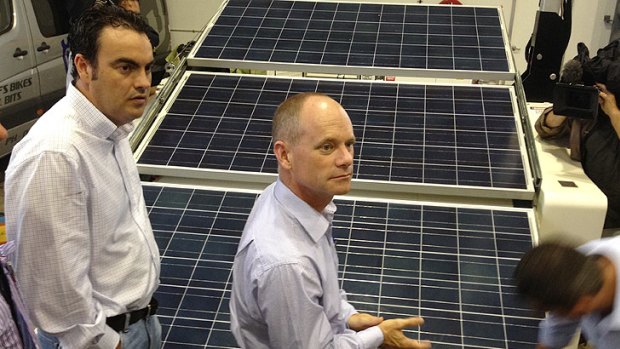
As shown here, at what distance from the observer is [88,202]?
1.85 m

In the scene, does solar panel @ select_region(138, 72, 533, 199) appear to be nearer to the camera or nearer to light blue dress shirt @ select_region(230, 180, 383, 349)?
the camera

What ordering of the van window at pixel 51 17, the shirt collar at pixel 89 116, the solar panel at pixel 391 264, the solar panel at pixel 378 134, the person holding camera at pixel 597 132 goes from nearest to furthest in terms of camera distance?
1. the shirt collar at pixel 89 116
2. the solar panel at pixel 391 264
3. the solar panel at pixel 378 134
4. the person holding camera at pixel 597 132
5. the van window at pixel 51 17

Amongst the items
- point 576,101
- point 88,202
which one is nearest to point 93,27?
point 88,202

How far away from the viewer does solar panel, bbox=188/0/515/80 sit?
11.5 feet

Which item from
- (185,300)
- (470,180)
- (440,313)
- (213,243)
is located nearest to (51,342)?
(185,300)

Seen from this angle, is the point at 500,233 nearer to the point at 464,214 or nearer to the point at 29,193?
the point at 464,214

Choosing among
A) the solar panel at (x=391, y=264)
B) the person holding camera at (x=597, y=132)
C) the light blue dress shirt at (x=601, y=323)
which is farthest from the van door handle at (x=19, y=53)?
the light blue dress shirt at (x=601, y=323)

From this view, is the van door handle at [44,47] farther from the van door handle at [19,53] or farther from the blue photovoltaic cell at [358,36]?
the blue photovoltaic cell at [358,36]

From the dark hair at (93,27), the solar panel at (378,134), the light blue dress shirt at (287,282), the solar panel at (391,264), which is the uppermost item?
the dark hair at (93,27)

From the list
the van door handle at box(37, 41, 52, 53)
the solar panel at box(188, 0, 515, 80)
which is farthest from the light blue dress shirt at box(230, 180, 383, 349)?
the van door handle at box(37, 41, 52, 53)

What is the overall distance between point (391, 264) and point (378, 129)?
0.88 m

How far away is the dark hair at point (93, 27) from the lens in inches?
72.4

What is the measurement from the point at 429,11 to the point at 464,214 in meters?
1.90

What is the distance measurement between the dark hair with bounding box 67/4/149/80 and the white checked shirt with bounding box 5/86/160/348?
119mm
